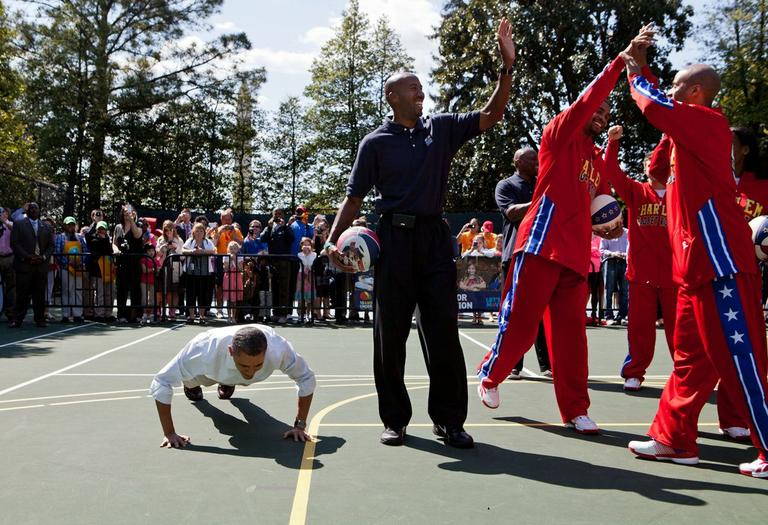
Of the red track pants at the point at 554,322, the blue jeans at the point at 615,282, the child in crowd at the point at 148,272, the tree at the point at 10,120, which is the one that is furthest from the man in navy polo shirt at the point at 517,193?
the tree at the point at 10,120

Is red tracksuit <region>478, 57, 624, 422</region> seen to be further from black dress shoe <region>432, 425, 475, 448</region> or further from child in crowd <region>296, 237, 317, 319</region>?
child in crowd <region>296, 237, 317, 319</region>

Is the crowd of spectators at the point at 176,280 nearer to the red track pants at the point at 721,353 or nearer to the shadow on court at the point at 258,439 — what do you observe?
the shadow on court at the point at 258,439

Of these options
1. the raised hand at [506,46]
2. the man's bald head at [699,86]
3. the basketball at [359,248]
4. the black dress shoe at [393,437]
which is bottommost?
the black dress shoe at [393,437]

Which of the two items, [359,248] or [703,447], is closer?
[359,248]

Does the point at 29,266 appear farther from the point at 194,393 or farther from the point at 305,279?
the point at 194,393

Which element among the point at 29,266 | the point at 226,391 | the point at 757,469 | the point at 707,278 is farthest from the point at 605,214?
the point at 29,266

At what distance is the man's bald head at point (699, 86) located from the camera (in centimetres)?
434

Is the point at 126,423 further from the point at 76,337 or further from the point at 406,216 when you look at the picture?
the point at 76,337

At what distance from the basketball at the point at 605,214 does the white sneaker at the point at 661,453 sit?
1.64 meters

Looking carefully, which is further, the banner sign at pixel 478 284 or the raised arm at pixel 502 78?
the banner sign at pixel 478 284

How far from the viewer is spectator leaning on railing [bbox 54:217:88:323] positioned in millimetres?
14099

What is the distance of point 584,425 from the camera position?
5164 mm

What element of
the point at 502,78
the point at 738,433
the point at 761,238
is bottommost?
the point at 738,433

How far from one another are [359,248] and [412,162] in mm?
648
